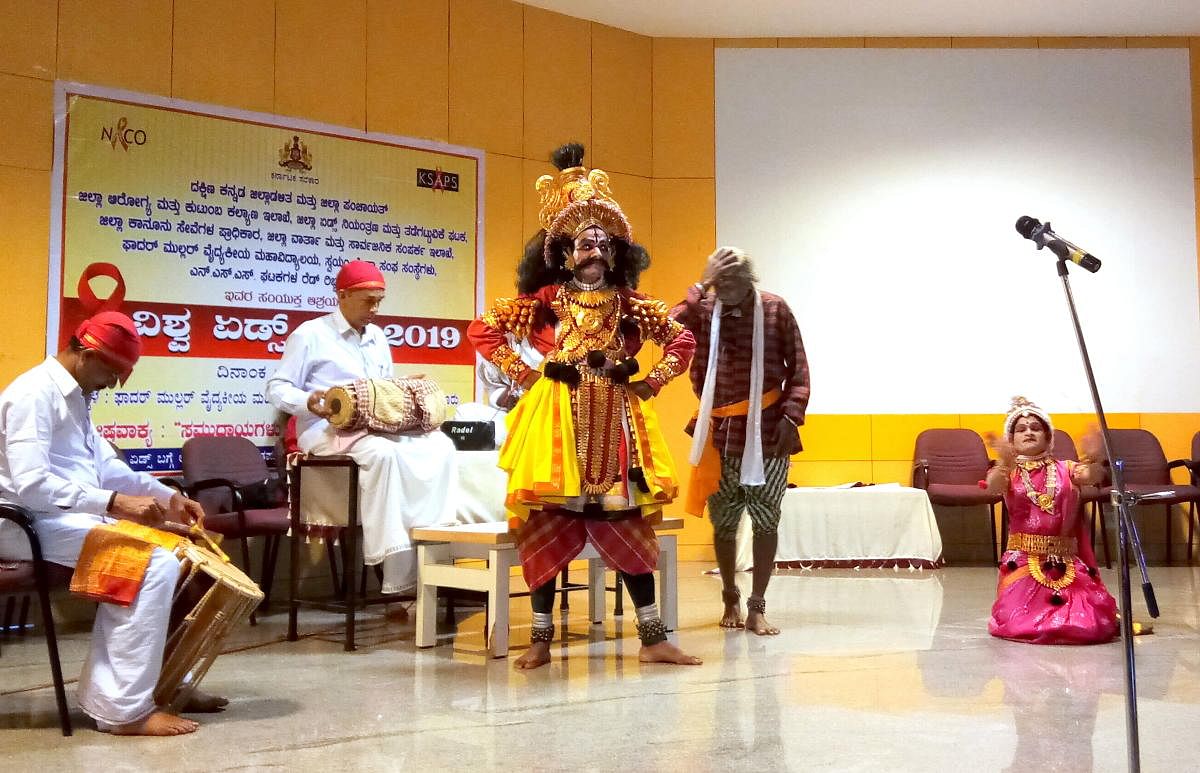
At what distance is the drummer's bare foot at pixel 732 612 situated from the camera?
18.0ft

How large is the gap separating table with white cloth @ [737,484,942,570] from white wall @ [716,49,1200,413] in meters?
1.08

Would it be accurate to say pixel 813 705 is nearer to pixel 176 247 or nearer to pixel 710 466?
pixel 710 466

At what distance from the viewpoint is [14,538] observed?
3559 mm

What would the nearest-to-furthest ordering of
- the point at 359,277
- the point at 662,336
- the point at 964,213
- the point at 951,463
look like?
the point at 662,336 < the point at 359,277 < the point at 951,463 < the point at 964,213

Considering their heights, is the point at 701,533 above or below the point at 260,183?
below

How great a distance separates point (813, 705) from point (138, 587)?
212cm

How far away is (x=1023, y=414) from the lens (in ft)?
17.5

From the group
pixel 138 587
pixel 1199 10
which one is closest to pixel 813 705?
pixel 138 587

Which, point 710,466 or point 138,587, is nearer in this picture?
point 138,587

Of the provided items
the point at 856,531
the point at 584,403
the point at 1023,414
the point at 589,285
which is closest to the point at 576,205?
the point at 589,285

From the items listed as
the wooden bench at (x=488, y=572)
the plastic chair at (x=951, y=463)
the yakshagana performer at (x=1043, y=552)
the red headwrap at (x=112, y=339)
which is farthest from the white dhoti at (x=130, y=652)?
the plastic chair at (x=951, y=463)

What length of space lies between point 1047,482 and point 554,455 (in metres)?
2.31

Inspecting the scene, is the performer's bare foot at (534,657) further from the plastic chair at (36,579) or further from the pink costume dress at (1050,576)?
the pink costume dress at (1050,576)

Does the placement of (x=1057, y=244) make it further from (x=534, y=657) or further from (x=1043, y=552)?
(x=1043, y=552)
